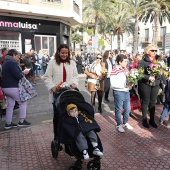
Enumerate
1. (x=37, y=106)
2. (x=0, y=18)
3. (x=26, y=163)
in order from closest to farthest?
(x=26, y=163) → (x=37, y=106) → (x=0, y=18)

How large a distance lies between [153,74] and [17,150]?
3277 millimetres

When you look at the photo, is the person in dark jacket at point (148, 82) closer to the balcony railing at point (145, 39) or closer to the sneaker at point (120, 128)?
the sneaker at point (120, 128)

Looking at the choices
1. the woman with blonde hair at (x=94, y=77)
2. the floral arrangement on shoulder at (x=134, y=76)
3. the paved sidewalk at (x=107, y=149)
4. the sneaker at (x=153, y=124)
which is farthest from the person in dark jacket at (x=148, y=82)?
the woman with blonde hair at (x=94, y=77)

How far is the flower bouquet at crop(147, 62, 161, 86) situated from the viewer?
5191mm

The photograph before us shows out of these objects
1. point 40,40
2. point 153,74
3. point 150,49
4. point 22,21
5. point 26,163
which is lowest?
point 26,163

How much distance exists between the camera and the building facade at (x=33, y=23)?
1611cm

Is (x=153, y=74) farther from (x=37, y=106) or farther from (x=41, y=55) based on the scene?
(x=41, y=55)

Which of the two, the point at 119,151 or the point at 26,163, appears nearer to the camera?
the point at 26,163

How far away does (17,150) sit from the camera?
454 centimetres

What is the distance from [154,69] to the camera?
5191 mm

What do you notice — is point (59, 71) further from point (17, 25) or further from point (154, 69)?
point (17, 25)

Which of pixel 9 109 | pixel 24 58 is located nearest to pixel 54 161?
pixel 9 109

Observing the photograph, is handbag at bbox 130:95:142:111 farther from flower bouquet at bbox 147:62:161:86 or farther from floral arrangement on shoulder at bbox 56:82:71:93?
floral arrangement on shoulder at bbox 56:82:71:93

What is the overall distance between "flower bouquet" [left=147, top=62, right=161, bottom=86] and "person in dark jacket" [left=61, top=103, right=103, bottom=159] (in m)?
2.29
